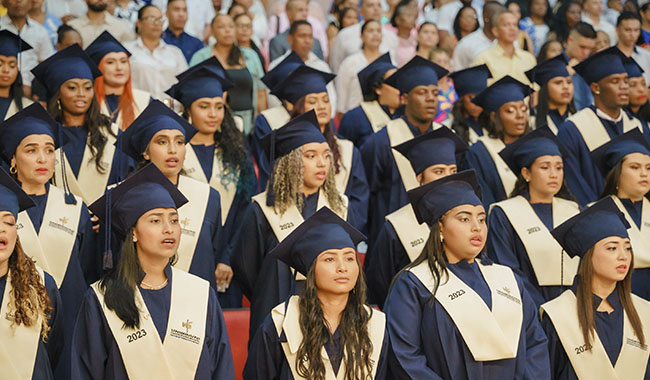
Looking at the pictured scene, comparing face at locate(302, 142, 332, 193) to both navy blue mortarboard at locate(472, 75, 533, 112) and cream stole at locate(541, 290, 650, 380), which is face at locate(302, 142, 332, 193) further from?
navy blue mortarboard at locate(472, 75, 533, 112)

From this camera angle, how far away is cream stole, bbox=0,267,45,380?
4.84 meters

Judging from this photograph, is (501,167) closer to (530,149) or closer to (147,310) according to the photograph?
(530,149)

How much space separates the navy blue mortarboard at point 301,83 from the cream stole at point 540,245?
2.04 metres

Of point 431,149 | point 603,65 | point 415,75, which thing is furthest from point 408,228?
point 603,65

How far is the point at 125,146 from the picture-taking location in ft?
21.6

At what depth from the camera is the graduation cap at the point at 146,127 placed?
21.1ft

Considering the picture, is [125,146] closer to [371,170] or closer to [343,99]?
[371,170]

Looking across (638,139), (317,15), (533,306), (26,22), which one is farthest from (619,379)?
(317,15)

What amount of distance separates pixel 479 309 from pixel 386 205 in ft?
8.90

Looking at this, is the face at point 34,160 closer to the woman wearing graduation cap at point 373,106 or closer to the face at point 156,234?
the face at point 156,234

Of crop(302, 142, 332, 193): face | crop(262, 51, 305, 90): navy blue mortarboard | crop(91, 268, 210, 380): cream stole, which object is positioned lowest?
crop(91, 268, 210, 380): cream stole

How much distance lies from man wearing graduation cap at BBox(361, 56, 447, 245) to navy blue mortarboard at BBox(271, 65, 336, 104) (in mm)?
660

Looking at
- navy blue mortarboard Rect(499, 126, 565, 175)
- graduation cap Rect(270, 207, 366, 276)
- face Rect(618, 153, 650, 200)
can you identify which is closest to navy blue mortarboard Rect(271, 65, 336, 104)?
navy blue mortarboard Rect(499, 126, 565, 175)

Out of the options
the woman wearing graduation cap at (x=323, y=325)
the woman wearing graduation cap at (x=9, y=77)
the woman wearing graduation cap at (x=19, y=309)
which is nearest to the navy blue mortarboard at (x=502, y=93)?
the woman wearing graduation cap at (x=323, y=325)
